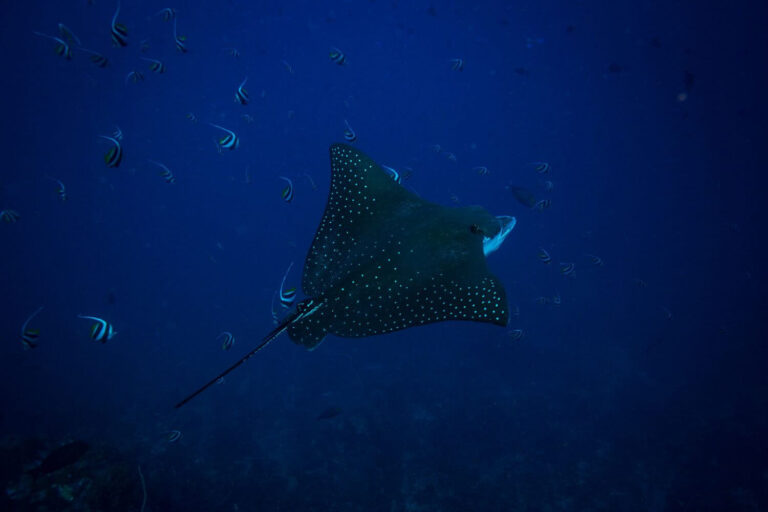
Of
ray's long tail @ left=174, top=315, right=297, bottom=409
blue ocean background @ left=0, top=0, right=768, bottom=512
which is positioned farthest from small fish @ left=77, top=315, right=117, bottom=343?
ray's long tail @ left=174, top=315, right=297, bottom=409

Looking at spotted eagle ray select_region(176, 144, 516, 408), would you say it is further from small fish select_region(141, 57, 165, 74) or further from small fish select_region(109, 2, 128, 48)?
small fish select_region(141, 57, 165, 74)

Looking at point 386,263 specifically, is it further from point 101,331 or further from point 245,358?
point 101,331

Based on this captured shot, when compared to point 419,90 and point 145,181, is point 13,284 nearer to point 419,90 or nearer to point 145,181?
point 145,181

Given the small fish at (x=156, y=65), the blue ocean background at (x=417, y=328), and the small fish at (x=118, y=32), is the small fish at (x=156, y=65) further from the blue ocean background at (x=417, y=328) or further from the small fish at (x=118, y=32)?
the blue ocean background at (x=417, y=328)

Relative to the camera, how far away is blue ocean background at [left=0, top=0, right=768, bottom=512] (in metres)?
9.46

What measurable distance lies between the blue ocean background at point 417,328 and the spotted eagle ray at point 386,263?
3450mm

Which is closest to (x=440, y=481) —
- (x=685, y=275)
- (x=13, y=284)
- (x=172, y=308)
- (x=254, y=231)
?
(x=172, y=308)

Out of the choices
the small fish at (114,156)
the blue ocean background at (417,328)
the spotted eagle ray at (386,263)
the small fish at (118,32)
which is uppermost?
the small fish at (118,32)

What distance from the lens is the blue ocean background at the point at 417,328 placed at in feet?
31.0

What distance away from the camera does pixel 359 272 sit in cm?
326

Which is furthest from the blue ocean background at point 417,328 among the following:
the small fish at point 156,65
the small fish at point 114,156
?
the small fish at point 156,65

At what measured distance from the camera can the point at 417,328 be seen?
1859 cm

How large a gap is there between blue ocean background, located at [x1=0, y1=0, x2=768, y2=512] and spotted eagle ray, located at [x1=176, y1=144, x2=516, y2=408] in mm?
3450

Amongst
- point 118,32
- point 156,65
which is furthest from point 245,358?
Answer: point 156,65
